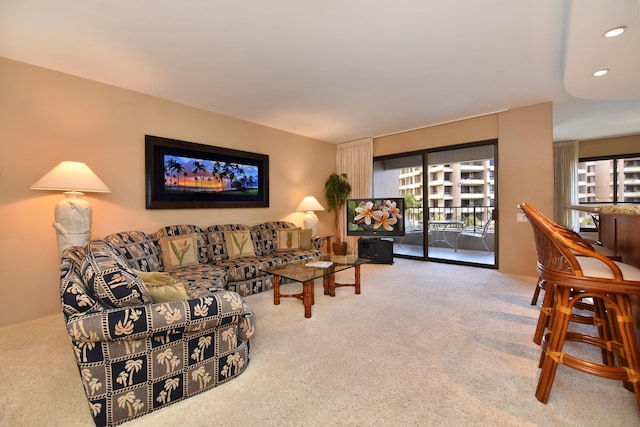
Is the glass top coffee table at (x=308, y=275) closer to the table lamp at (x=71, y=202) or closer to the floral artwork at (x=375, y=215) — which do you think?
the floral artwork at (x=375, y=215)

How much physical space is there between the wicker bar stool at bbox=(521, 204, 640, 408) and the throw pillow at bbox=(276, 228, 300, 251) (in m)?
3.25

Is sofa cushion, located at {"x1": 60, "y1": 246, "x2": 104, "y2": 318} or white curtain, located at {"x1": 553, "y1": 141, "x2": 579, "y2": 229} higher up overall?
white curtain, located at {"x1": 553, "y1": 141, "x2": 579, "y2": 229}

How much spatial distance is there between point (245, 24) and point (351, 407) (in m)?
2.76

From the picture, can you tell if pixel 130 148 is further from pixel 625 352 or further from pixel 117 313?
Result: pixel 625 352

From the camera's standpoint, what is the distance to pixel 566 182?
6125 millimetres

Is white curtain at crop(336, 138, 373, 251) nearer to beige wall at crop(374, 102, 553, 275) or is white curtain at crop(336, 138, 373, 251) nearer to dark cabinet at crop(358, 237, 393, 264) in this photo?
dark cabinet at crop(358, 237, 393, 264)

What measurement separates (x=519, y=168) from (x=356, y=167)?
→ 2.88 metres

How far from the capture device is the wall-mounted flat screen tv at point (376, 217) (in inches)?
197

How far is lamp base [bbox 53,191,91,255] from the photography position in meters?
2.67

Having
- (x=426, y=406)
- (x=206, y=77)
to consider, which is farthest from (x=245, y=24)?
(x=426, y=406)

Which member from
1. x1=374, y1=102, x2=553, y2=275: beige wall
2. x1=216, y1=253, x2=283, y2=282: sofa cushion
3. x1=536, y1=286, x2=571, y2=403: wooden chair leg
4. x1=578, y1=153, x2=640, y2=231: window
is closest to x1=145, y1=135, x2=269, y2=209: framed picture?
x1=216, y1=253, x2=283, y2=282: sofa cushion

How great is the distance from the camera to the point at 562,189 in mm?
6188

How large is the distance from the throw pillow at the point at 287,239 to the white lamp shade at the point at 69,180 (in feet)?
7.60

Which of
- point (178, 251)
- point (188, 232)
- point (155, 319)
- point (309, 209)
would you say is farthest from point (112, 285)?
point (309, 209)
